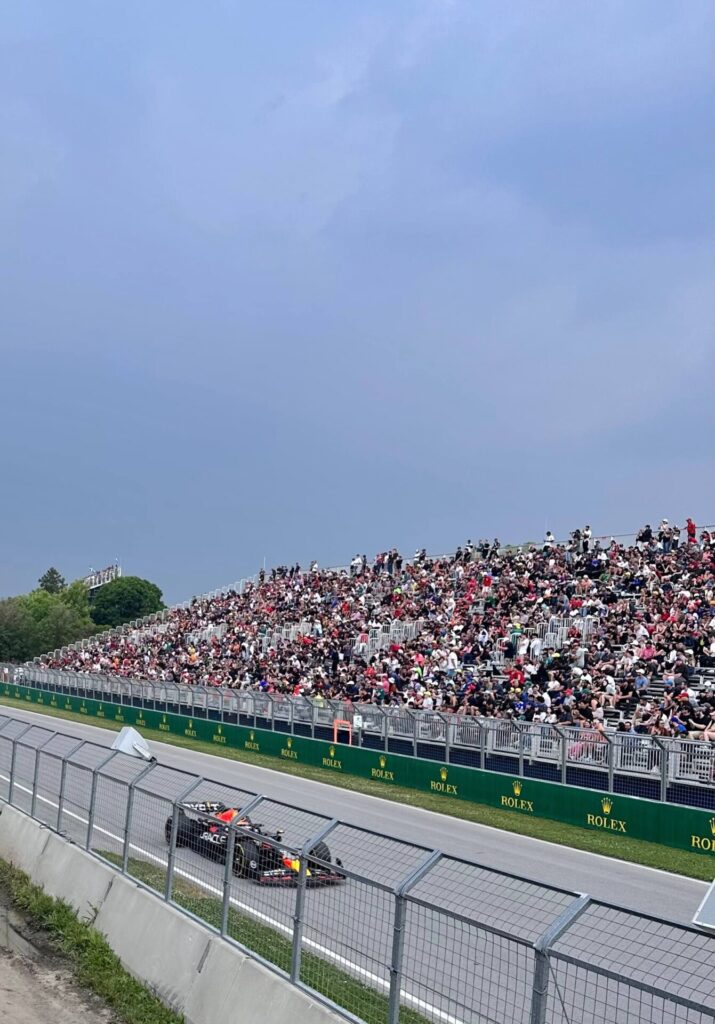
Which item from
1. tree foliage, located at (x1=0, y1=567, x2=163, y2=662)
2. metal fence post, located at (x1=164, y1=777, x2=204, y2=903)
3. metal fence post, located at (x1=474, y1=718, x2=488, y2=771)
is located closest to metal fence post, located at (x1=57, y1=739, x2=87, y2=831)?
metal fence post, located at (x1=164, y1=777, x2=204, y2=903)

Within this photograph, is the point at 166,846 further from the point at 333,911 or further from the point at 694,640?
the point at 694,640

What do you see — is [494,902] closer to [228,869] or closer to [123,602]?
[228,869]

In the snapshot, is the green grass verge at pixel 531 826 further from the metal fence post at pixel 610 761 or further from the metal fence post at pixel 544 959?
the metal fence post at pixel 544 959

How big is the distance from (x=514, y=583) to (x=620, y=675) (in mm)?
9793

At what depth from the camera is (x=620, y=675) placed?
26078mm

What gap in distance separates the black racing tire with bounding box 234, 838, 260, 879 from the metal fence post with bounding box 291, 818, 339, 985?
796mm

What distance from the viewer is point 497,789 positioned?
73.9 ft

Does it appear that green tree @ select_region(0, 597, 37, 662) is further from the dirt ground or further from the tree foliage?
the dirt ground

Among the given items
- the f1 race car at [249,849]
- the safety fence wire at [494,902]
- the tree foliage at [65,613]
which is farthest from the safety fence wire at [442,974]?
the tree foliage at [65,613]

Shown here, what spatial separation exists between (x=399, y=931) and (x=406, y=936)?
0.14 meters

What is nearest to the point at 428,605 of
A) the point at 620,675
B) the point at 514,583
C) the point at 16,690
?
the point at 514,583

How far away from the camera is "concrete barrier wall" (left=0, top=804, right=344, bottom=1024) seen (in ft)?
24.1

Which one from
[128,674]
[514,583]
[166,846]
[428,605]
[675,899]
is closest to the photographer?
[166,846]

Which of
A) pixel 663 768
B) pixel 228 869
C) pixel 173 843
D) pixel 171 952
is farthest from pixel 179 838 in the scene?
pixel 663 768
